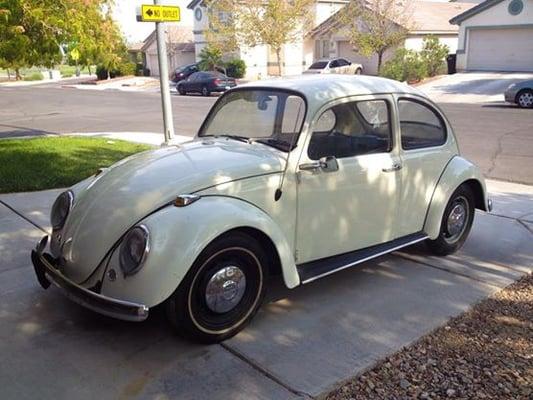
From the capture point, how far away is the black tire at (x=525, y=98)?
17.7m

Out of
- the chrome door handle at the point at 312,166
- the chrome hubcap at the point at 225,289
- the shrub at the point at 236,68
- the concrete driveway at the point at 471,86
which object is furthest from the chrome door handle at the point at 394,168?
the shrub at the point at 236,68

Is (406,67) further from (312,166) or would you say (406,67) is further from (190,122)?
(312,166)

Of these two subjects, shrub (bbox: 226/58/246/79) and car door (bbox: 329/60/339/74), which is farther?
shrub (bbox: 226/58/246/79)

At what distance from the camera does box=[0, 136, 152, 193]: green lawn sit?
748cm

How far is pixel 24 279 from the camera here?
14.5 feet

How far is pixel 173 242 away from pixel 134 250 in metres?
0.24

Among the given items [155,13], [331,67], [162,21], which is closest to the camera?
[155,13]

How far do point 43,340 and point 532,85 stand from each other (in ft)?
59.2

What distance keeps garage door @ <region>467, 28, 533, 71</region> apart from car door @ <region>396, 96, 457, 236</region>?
27.6 m

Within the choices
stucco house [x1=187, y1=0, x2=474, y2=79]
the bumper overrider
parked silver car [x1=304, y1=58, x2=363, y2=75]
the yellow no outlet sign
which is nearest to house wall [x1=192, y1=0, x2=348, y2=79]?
stucco house [x1=187, y1=0, x2=474, y2=79]

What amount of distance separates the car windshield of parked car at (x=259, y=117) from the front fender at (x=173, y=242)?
2.63ft

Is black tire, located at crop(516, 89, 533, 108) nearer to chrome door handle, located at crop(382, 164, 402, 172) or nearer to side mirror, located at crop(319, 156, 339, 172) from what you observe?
chrome door handle, located at crop(382, 164, 402, 172)

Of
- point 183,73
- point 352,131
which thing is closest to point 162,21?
point 352,131

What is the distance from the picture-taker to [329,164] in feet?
12.9
